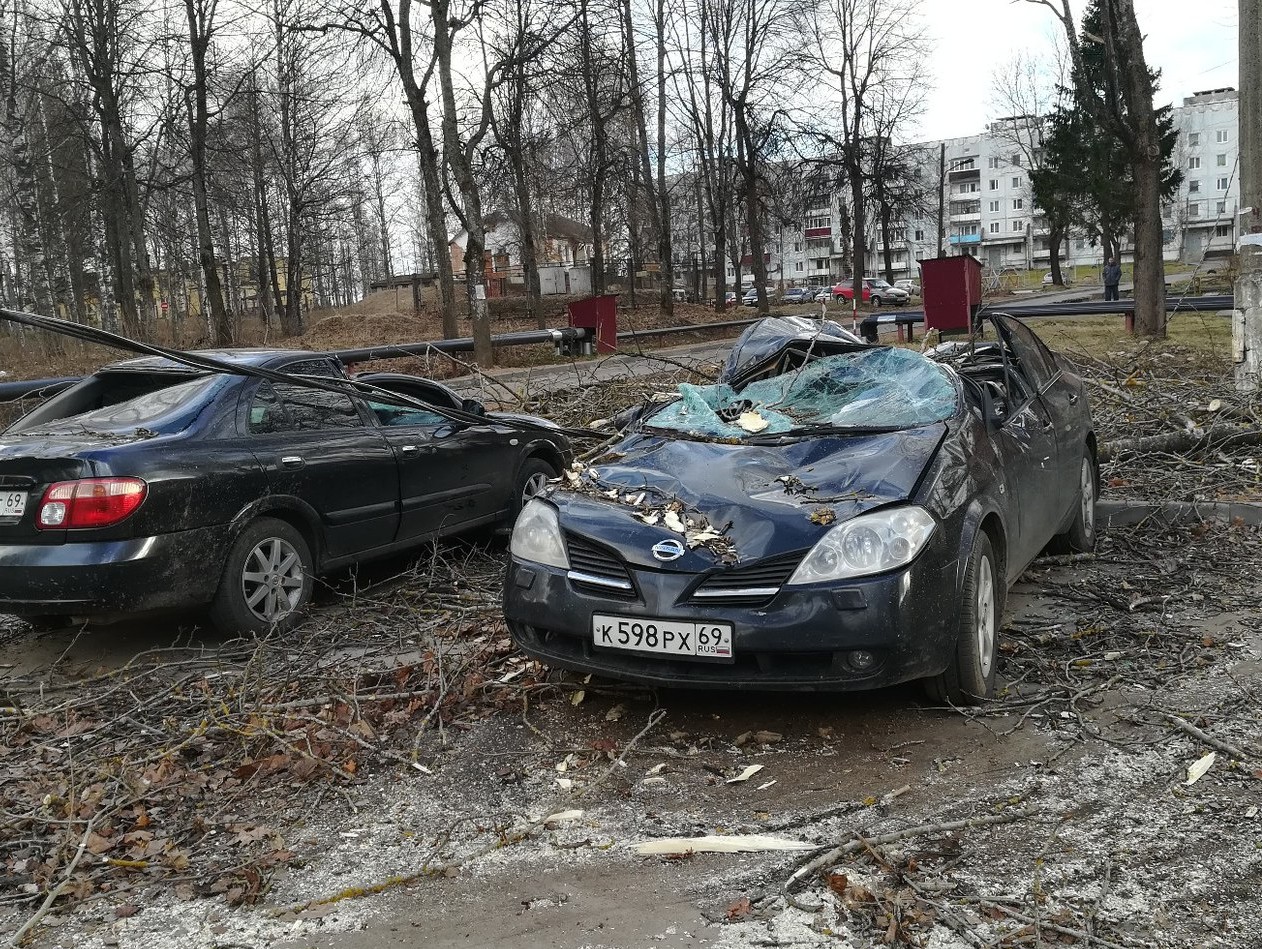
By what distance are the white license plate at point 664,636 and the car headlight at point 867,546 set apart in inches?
12.9

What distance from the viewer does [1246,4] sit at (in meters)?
11.4

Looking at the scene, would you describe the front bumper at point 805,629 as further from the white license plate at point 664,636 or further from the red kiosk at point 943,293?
the red kiosk at point 943,293

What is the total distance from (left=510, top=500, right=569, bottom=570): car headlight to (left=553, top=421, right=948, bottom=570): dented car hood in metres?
0.07

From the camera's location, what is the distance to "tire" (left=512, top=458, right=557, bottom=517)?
25.7 ft

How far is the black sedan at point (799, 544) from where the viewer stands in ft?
12.6

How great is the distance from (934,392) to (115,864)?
3.82 metres

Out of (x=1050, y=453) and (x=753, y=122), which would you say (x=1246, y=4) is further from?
(x=753, y=122)

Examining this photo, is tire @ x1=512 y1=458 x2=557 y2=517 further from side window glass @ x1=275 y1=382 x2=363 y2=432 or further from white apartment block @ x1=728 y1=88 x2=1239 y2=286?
white apartment block @ x1=728 y1=88 x2=1239 y2=286

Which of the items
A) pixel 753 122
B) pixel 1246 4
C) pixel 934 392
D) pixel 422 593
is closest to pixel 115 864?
pixel 422 593

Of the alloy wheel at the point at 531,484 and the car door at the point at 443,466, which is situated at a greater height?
the car door at the point at 443,466

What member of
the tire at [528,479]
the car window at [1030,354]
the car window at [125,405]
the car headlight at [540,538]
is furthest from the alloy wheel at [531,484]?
the car window at [1030,354]

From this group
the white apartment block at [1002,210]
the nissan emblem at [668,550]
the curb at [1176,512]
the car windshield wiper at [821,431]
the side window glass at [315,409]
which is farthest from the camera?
the white apartment block at [1002,210]

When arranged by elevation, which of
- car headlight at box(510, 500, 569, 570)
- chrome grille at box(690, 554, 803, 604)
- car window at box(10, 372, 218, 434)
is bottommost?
chrome grille at box(690, 554, 803, 604)

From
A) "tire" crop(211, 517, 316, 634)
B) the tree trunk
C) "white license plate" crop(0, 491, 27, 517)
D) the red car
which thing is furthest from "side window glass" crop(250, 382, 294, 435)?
the red car
